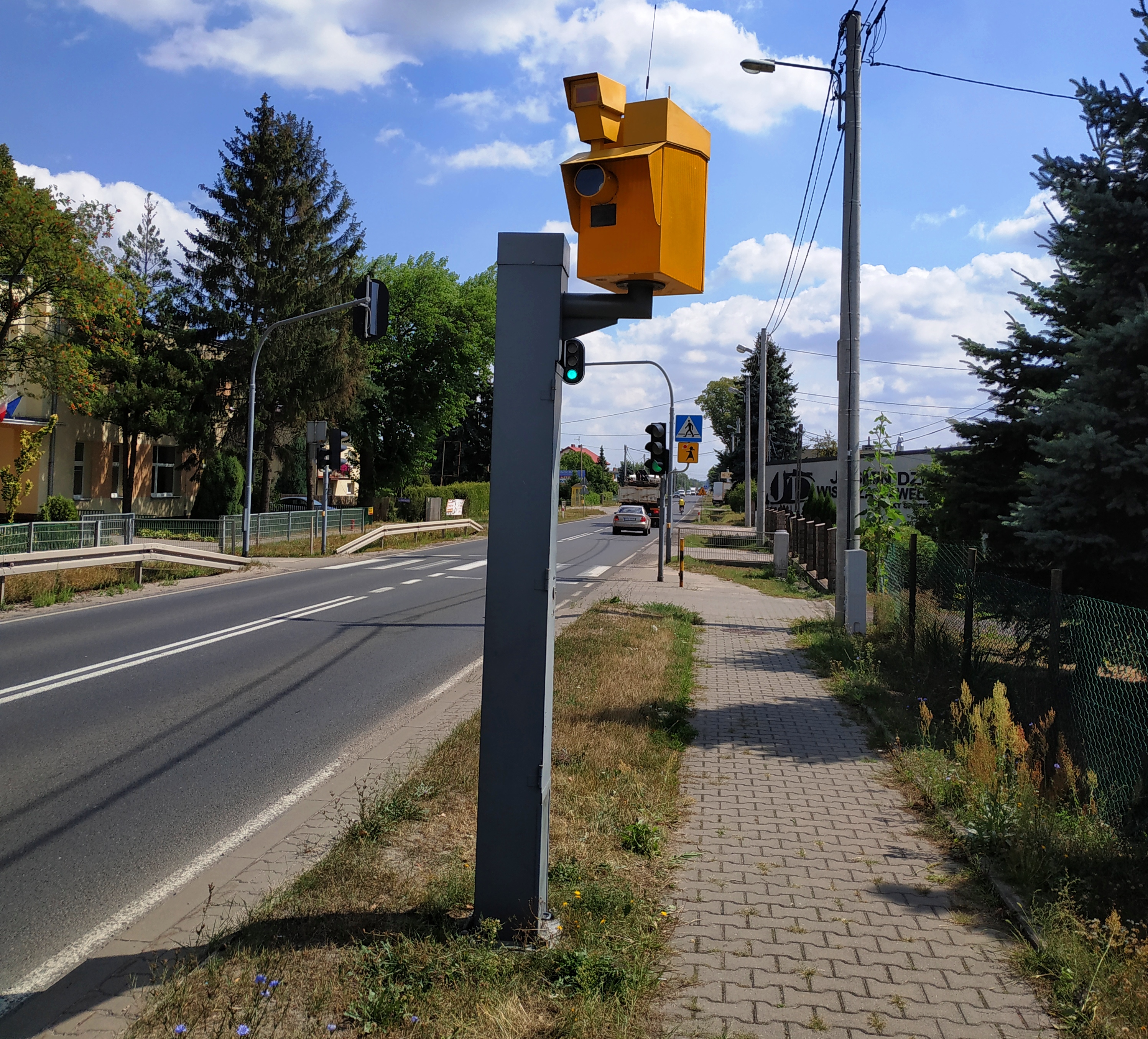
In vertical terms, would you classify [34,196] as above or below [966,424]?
above

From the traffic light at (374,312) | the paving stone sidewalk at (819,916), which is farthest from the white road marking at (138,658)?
the paving stone sidewalk at (819,916)

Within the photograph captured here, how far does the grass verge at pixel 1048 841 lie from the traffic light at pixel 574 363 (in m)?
2.94

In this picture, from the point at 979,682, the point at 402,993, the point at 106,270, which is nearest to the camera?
the point at 402,993

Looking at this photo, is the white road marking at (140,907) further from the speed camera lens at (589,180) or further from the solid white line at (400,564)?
the solid white line at (400,564)

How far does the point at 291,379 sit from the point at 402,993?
3439cm

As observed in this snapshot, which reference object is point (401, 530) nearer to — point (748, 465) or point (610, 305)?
point (748, 465)

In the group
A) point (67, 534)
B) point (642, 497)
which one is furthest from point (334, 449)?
point (642, 497)

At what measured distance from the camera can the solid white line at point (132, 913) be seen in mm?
3508

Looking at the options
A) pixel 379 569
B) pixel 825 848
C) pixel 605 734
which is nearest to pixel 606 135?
pixel 825 848

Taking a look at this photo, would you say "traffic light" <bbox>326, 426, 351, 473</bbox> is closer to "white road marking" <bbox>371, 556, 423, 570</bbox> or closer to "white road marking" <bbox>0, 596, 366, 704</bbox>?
"white road marking" <bbox>371, 556, 423, 570</bbox>

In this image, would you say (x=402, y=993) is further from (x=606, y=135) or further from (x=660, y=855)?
(x=606, y=135)

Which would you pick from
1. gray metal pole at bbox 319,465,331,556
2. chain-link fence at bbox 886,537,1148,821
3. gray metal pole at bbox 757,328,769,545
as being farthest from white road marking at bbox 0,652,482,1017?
gray metal pole at bbox 757,328,769,545

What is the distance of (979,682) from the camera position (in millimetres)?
8164

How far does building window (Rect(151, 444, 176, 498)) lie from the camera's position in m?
39.3
